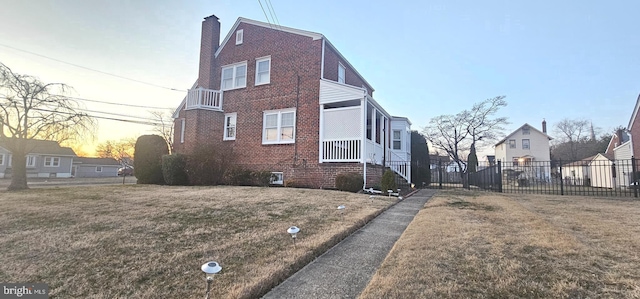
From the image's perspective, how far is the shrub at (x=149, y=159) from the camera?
1342 centimetres

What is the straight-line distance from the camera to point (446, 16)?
37.8ft

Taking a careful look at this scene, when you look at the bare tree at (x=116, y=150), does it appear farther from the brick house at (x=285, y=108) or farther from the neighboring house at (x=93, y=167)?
the brick house at (x=285, y=108)

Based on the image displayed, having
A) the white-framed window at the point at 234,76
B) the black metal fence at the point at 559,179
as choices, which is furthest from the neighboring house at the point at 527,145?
the white-framed window at the point at 234,76

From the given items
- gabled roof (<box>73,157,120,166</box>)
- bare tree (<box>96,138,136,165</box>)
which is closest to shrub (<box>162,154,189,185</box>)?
gabled roof (<box>73,157,120,166</box>)

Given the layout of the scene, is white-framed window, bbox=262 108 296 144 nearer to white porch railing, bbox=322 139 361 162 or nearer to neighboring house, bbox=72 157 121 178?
white porch railing, bbox=322 139 361 162

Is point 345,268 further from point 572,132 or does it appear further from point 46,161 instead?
point 572,132

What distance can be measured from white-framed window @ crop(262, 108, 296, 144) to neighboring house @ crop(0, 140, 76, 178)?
3581 centimetres

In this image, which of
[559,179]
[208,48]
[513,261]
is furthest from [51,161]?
[559,179]

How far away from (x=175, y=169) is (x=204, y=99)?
4.33 meters

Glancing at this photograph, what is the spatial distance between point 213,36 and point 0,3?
9.30 m

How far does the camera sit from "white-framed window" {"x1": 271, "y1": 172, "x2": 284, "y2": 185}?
1261cm

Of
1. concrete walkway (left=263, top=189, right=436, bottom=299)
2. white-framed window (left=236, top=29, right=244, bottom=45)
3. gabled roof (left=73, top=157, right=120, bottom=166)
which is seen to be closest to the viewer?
concrete walkway (left=263, top=189, right=436, bottom=299)

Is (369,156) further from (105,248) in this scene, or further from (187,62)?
(187,62)

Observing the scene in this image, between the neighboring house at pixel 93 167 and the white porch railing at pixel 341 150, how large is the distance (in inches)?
1959
